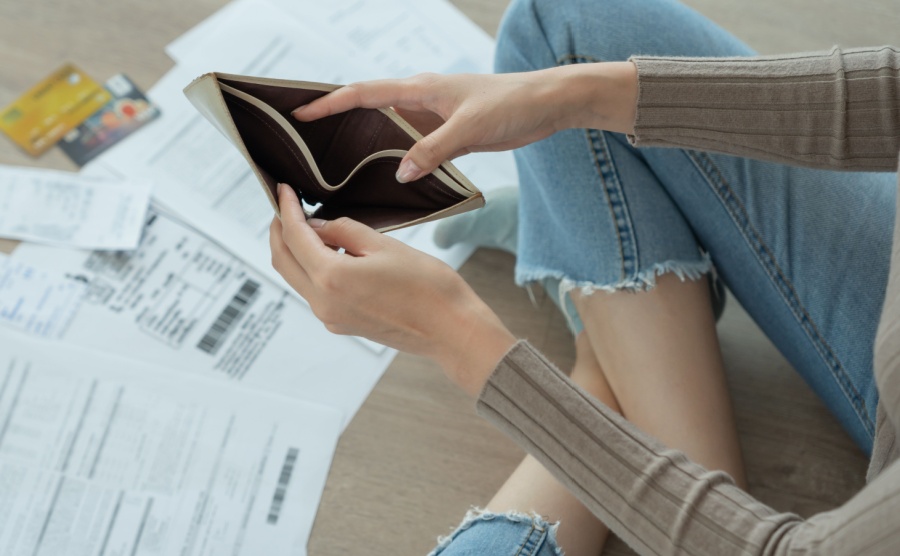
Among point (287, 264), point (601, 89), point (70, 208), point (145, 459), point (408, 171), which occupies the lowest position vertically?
point (145, 459)

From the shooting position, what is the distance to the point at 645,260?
78cm

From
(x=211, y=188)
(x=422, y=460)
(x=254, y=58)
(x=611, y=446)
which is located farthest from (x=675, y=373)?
(x=254, y=58)

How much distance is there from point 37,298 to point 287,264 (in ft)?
1.77

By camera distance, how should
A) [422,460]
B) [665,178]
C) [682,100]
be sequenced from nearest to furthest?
[682,100]
[665,178]
[422,460]

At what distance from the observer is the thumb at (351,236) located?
2.01 ft

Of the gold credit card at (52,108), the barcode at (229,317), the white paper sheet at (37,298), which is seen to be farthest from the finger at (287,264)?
the gold credit card at (52,108)

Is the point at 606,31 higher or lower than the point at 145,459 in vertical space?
higher

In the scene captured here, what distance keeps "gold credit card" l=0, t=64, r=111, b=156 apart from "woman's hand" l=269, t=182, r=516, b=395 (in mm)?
643

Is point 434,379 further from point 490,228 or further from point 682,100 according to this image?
point 682,100

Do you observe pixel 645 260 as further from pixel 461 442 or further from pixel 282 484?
pixel 282 484

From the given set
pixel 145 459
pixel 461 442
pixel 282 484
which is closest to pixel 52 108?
pixel 145 459

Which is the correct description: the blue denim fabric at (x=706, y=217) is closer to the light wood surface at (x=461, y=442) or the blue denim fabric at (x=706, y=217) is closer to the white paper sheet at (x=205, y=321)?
the light wood surface at (x=461, y=442)

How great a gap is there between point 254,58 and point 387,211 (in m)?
0.59

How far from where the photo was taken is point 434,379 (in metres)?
1.00
